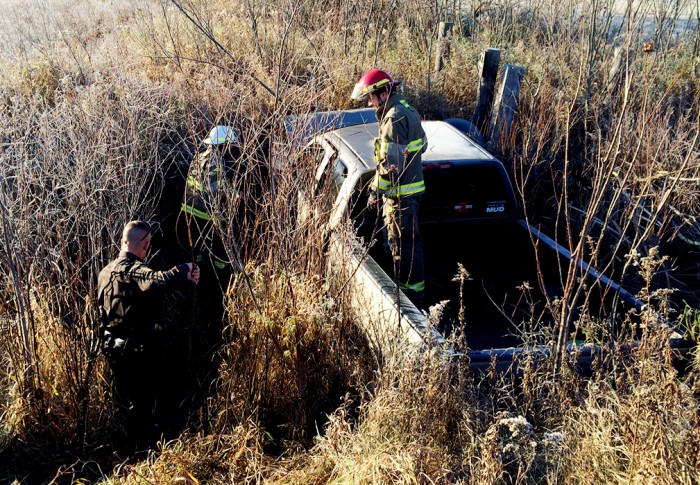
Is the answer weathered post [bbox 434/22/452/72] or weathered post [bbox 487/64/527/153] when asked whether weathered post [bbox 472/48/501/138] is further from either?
weathered post [bbox 434/22/452/72]

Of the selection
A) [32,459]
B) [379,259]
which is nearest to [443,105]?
[379,259]

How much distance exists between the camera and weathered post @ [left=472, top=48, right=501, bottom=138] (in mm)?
7457

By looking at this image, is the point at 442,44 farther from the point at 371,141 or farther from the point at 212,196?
the point at 212,196

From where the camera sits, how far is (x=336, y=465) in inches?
135

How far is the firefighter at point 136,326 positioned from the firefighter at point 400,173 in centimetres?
158

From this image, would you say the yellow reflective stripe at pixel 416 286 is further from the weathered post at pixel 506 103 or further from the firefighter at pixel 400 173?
the weathered post at pixel 506 103

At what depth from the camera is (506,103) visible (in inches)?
280

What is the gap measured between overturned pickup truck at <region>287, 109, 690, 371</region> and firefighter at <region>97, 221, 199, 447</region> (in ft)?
3.69

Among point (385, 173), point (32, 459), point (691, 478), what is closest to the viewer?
point (691, 478)

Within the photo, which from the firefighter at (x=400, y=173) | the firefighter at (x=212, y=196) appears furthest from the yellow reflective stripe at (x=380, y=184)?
the firefighter at (x=212, y=196)

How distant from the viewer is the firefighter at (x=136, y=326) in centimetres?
402

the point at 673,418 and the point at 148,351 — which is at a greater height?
the point at 673,418

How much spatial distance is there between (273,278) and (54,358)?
158 centimetres

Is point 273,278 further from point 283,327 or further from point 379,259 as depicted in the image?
point 379,259
